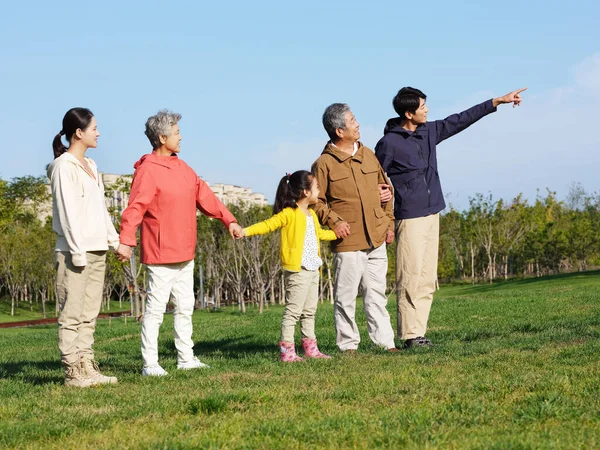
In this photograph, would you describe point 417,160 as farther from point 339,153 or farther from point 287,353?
point 287,353

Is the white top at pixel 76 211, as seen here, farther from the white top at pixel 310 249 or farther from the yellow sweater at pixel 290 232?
the white top at pixel 310 249

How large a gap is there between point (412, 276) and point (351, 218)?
3.02 feet

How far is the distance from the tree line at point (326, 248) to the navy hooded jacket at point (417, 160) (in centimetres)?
3634

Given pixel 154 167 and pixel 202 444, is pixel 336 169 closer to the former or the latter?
pixel 154 167

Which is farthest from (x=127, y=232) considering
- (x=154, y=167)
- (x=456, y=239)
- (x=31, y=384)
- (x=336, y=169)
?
(x=456, y=239)

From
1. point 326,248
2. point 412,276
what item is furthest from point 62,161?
point 326,248

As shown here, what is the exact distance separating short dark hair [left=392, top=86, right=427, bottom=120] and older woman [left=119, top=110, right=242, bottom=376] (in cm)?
238

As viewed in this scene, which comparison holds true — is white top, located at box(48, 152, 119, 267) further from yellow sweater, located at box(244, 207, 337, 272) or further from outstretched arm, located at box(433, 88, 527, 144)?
outstretched arm, located at box(433, 88, 527, 144)

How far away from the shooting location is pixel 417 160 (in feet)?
26.8

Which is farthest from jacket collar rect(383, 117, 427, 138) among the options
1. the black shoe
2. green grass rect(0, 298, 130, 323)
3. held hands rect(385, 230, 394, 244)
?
green grass rect(0, 298, 130, 323)

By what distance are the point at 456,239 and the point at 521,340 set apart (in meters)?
54.4

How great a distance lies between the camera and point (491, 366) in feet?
19.9

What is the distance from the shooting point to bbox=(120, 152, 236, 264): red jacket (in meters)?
6.89

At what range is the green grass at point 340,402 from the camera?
13.2 feet
